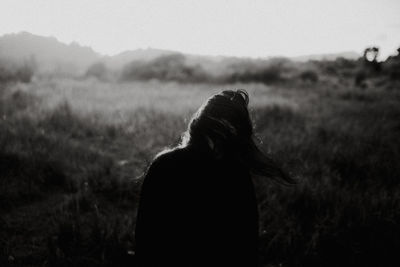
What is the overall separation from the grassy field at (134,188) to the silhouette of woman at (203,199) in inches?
20.1

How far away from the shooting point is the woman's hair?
1433mm

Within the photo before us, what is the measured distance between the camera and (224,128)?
1444 millimetres

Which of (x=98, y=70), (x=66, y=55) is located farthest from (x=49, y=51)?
(x=98, y=70)

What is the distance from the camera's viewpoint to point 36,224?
11.9ft

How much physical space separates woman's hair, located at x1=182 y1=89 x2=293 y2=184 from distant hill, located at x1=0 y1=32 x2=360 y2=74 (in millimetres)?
24069

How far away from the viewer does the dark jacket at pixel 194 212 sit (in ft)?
4.65

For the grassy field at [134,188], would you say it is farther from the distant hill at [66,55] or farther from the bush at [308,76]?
the distant hill at [66,55]

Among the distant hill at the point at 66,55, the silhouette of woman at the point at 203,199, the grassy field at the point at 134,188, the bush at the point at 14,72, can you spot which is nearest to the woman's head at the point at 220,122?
the silhouette of woman at the point at 203,199

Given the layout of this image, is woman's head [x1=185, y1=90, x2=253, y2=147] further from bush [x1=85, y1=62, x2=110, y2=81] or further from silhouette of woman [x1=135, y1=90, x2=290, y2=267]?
bush [x1=85, y1=62, x2=110, y2=81]

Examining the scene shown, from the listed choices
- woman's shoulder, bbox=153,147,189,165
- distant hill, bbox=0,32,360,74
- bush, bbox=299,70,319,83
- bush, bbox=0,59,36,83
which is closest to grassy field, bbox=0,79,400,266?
woman's shoulder, bbox=153,147,189,165

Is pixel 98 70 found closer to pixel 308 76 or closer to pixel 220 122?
pixel 308 76

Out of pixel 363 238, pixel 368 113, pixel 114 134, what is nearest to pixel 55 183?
pixel 114 134

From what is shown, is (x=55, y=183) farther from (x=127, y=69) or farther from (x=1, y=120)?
(x=127, y=69)

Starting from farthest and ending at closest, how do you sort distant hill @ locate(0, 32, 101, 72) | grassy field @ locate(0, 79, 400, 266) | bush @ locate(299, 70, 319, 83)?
1. distant hill @ locate(0, 32, 101, 72)
2. bush @ locate(299, 70, 319, 83)
3. grassy field @ locate(0, 79, 400, 266)
